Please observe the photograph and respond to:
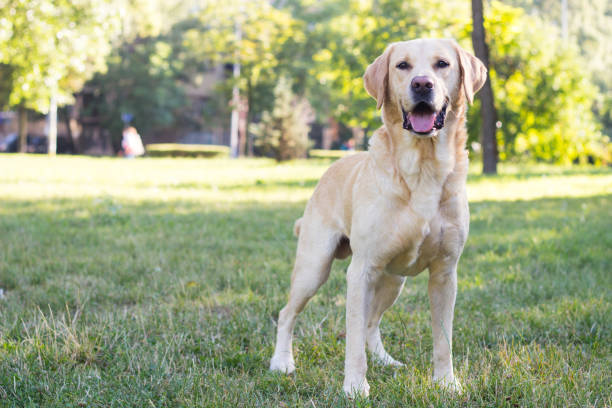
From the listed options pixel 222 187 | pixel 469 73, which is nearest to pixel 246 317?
pixel 469 73

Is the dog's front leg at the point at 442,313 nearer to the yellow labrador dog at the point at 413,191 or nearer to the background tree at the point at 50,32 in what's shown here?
the yellow labrador dog at the point at 413,191

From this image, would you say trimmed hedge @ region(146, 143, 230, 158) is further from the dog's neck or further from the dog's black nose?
the dog's black nose

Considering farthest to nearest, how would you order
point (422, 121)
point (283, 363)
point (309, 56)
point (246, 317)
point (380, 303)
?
point (309, 56)
point (246, 317)
point (380, 303)
point (283, 363)
point (422, 121)

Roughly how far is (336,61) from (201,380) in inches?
760

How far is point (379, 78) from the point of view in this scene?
2.81 m

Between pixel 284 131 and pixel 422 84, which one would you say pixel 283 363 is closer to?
pixel 422 84

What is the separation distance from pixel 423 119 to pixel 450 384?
1.20 metres

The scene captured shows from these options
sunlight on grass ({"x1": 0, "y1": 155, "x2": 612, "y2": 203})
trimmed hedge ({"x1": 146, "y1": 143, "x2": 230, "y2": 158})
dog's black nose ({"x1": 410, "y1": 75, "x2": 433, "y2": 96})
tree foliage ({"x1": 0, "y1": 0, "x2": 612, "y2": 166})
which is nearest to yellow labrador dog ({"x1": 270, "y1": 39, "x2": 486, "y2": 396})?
dog's black nose ({"x1": 410, "y1": 75, "x2": 433, "y2": 96})

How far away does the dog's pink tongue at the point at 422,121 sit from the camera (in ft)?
8.60

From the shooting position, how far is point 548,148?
20938mm

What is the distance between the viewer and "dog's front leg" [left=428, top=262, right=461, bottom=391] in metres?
2.79

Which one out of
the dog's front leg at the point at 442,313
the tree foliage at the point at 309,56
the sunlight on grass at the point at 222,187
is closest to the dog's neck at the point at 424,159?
the dog's front leg at the point at 442,313

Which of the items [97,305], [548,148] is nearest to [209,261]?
[97,305]

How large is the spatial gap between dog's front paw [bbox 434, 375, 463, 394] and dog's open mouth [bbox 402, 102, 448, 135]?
1.14 meters
